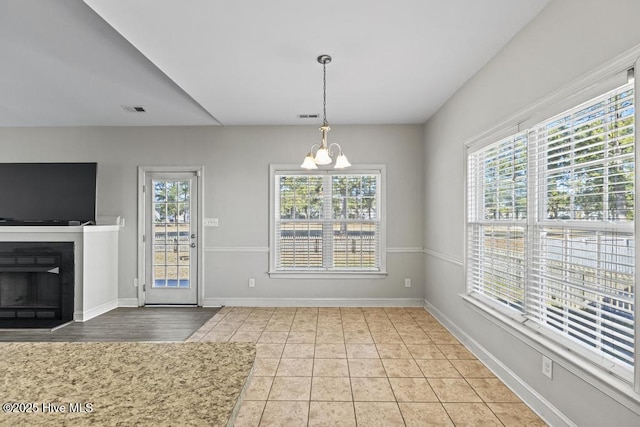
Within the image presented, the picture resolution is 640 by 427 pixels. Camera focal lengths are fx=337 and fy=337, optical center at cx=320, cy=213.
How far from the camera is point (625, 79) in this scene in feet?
5.32

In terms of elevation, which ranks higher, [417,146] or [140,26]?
[140,26]

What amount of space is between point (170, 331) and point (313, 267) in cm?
200

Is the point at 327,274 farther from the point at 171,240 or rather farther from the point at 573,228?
the point at 573,228

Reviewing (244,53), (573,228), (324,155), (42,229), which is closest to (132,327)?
→ (42,229)

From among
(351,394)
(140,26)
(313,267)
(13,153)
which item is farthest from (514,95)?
(13,153)

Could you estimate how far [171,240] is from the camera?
4.92 m

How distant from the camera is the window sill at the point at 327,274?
484cm

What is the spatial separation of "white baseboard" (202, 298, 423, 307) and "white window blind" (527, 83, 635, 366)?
2561 millimetres

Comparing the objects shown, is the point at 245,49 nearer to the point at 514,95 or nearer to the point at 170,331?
the point at 514,95

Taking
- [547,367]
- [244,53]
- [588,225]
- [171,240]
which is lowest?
[547,367]

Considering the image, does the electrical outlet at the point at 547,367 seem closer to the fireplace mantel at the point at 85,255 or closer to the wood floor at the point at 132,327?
the wood floor at the point at 132,327

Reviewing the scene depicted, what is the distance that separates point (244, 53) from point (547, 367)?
3134 mm

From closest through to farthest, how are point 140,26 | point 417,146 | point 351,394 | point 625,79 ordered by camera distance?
point 625,79 < point 140,26 < point 351,394 < point 417,146

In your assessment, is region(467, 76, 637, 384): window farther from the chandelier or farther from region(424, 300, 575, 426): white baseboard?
the chandelier
